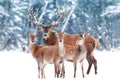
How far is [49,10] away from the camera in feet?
135

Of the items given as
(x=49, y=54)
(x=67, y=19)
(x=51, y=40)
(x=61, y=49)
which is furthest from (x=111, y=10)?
(x=61, y=49)

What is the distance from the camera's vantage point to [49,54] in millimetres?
15695

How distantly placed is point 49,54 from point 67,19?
25565 mm

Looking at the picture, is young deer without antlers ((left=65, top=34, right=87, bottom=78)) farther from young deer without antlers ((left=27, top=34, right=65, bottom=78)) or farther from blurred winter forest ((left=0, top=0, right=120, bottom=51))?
blurred winter forest ((left=0, top=0, right=120, bottom=51))

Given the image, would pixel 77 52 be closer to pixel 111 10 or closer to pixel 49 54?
pixel 49 54

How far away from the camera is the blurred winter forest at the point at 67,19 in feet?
129

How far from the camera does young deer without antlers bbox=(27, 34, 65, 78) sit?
50.3 ft

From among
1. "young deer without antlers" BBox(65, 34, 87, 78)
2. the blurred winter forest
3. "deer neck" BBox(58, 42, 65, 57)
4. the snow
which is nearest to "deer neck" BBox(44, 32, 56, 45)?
"young deer without antlers" BBox(65, 34, 87, 78)

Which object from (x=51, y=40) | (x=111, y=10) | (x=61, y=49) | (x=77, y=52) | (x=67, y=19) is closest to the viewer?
(x=61, y=49)

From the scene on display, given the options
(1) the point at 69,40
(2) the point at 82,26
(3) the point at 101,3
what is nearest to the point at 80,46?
(1) the point at 69,40

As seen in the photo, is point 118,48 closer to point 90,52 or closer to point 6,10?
point 6,10

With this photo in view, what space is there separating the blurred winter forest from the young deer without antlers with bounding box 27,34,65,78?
21.5 metres

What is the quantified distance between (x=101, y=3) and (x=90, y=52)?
25.8 meters

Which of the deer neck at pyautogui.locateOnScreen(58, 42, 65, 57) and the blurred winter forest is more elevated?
the deer neck at pyautogui.locateOnScreen(58, 42, 65, 57)
